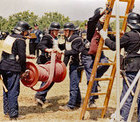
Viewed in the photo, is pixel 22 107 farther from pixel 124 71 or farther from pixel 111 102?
pixel 124 71

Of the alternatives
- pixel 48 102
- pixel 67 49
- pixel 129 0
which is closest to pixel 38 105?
pixel 48 102

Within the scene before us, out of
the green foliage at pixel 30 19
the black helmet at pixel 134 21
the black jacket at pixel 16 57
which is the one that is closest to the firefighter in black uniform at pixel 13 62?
the black jacket at pixel 16 57

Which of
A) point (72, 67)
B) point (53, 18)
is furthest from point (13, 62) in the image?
point (53, 18)

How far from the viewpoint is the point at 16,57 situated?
536cm

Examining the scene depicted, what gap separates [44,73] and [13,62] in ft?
2.52

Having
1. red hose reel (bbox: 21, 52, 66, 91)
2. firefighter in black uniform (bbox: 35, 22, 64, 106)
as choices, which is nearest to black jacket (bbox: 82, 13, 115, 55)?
red hose reel (bbox: 21, 52, 66, 91)

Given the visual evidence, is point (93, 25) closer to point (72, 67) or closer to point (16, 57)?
point (72, 67)

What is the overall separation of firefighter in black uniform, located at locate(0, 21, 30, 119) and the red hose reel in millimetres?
213

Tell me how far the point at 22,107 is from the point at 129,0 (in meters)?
3.76

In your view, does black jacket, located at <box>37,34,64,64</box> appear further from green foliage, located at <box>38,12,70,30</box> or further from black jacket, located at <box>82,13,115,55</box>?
green foliage, located at <box>38,12,70,30</box>

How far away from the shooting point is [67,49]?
6234 millimetres

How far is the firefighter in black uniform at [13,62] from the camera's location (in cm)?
523

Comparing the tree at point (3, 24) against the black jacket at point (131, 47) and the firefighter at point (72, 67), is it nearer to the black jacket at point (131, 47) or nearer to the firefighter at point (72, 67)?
the firefighter at point (72, 67)

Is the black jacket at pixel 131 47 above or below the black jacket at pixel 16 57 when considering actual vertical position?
above
